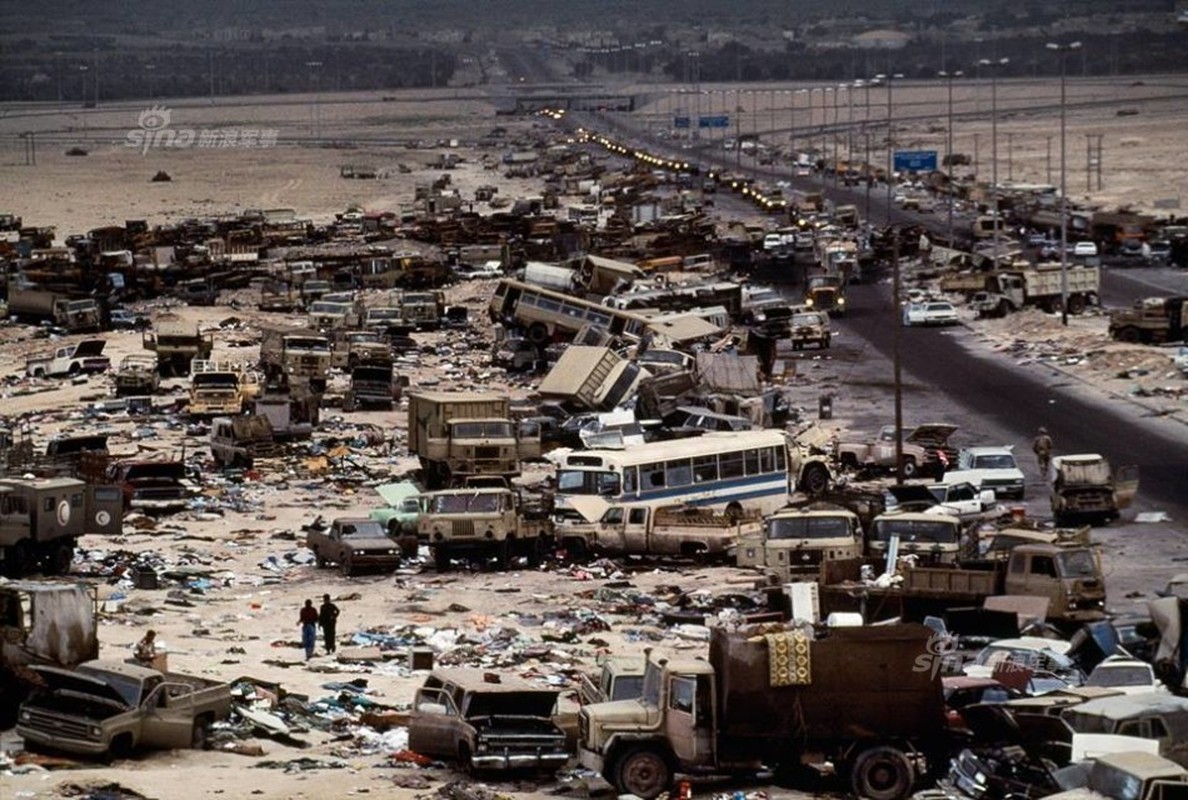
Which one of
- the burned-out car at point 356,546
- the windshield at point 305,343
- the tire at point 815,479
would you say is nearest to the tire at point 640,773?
the burned-out car at point 356,546

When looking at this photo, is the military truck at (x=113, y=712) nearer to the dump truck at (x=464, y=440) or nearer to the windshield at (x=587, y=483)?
the windshield at (x=587, y=483)

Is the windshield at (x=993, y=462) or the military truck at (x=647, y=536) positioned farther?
the windshield at (x=993, y=462)

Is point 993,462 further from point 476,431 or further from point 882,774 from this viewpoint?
point 882,774

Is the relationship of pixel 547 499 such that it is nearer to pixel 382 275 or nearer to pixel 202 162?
pixel 382 275

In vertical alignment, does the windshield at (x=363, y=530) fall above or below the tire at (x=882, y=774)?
below

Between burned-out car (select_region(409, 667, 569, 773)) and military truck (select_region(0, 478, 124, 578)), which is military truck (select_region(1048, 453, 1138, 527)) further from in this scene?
burned-out car (select_region(409, 667, 569, 773))

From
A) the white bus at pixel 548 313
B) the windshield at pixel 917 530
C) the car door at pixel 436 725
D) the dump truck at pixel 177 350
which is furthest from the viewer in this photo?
the white bus at pixel 548 313

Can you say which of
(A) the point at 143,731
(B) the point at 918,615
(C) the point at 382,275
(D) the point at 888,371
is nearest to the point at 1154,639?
(B) the point at 918,615
